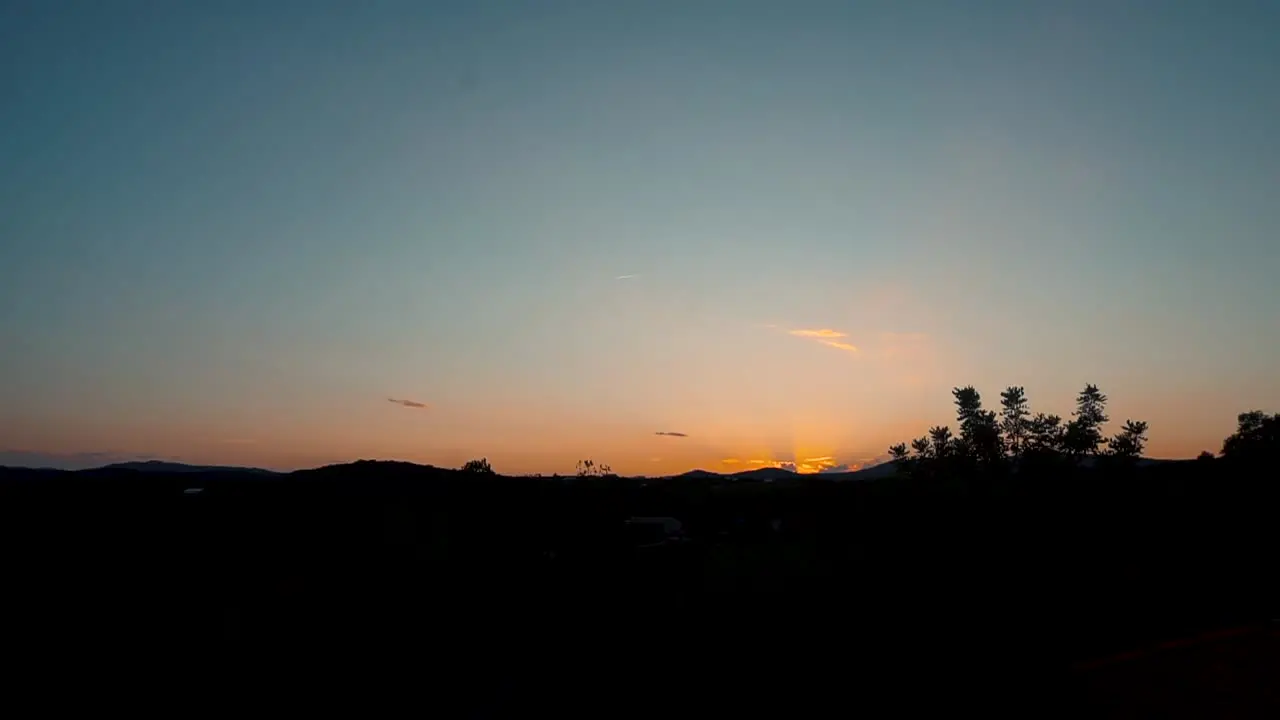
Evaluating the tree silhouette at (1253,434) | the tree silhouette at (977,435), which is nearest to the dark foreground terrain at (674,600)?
the tree silhouette at (977,435)

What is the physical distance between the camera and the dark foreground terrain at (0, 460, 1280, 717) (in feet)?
41.9

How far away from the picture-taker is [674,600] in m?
18.7

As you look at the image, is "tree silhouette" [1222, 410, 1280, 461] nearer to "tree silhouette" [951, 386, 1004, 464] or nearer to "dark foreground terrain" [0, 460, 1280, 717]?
"tree silhouette" [951, 386, 1004, 464]

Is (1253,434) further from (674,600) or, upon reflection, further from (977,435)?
(674,600)

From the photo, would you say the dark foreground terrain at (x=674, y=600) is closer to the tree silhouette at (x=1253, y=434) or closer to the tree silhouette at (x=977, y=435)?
the tree silhouette at (x=977, y=435)

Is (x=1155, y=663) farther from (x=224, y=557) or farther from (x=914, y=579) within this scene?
(x=224, y=557)

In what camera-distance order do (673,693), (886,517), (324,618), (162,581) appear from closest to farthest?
(673,693)
(324,618)
(162,581)
(886,517)

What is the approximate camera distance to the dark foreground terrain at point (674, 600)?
12.8 metres

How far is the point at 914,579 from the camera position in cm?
1942

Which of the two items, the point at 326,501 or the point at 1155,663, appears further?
the point at 326,501

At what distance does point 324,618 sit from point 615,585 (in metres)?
7.54

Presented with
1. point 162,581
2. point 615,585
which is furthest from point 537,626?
point 162,581

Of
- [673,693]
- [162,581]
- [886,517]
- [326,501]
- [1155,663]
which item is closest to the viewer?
[1155,663]

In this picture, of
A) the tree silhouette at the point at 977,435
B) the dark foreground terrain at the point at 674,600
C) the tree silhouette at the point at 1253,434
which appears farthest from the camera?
the tree silhouette at the point at 1253,434
